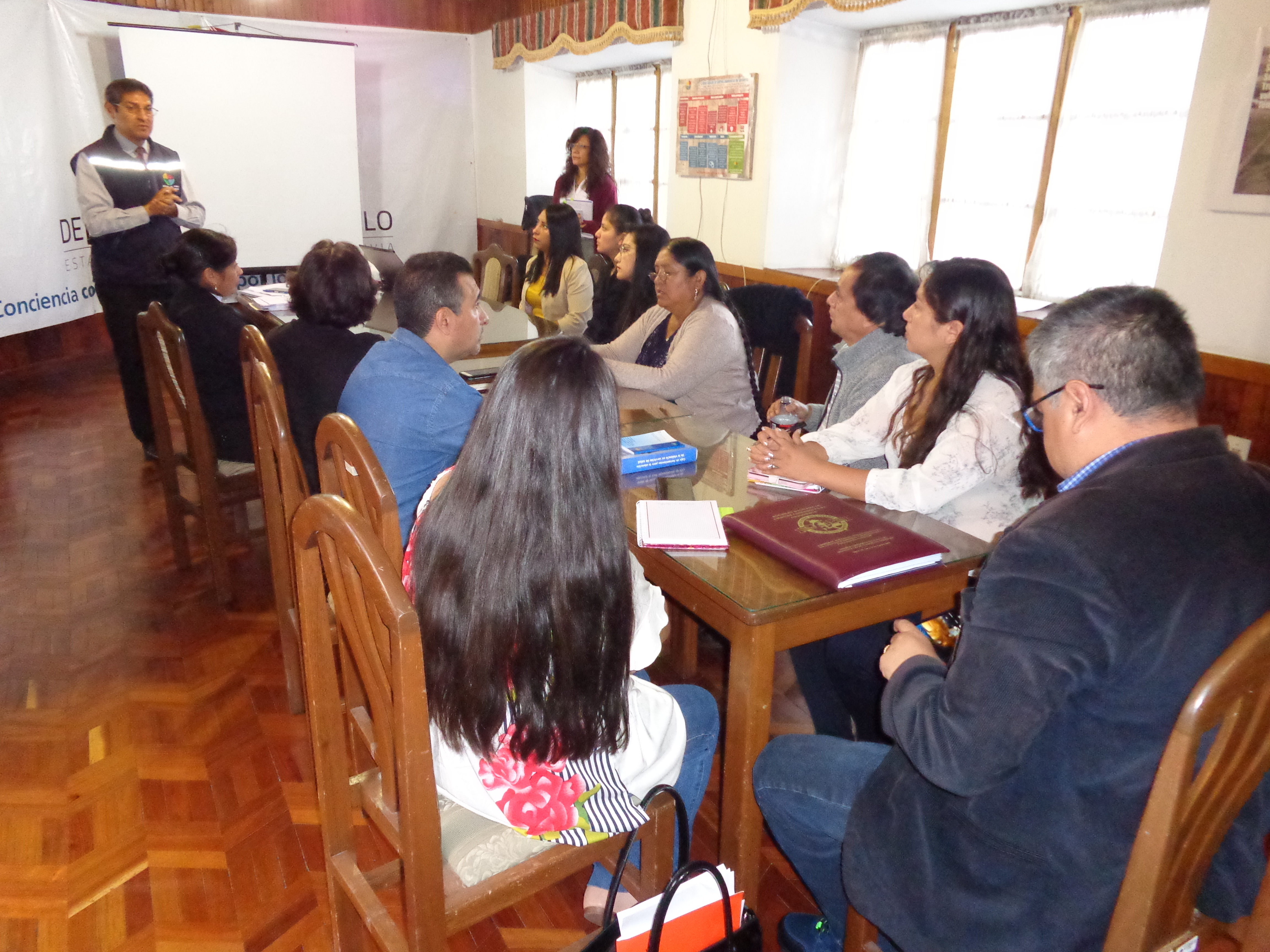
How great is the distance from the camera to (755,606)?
1238mm

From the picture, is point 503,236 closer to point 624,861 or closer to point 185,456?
point 185,456

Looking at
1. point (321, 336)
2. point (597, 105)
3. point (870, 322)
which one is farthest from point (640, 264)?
point (597, 105)

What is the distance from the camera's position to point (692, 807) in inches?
54.9

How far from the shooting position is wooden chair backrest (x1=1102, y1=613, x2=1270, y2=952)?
0.79 meters

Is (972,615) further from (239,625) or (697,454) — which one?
(239,625)

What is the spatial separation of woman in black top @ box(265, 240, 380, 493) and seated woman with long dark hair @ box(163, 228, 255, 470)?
371mm

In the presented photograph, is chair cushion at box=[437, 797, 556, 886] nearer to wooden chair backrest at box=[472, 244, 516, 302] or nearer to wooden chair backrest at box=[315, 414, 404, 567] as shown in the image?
wooden chair backrest at box=[315, 414, 404, 567]

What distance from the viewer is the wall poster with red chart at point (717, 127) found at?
4070 mm

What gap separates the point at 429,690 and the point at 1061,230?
125 inches

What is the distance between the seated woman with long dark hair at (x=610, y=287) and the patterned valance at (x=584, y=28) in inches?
54.4

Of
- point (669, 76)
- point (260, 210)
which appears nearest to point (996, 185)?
point (669, 76)

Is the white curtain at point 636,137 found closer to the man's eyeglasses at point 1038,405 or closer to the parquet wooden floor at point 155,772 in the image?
the parquet wooden floor at point 155,772

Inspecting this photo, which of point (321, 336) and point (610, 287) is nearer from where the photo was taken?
point (321, 336)

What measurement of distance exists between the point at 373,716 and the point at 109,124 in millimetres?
5125
